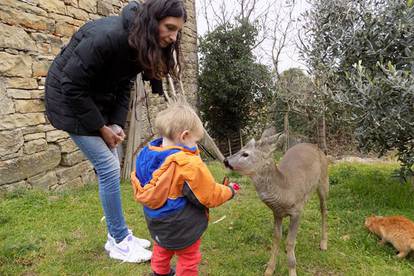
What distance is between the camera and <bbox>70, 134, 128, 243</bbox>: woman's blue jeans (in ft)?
9.46

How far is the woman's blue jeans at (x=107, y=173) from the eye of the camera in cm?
288

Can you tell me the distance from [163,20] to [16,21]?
3.09 m

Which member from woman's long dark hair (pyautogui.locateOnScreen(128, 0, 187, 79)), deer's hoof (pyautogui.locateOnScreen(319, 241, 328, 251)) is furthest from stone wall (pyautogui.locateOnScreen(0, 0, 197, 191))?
deer's hoof (pyautogui.locateOnScreen(319, 241, 328, 251))

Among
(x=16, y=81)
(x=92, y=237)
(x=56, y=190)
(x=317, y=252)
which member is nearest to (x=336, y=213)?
(x=317, y=252)

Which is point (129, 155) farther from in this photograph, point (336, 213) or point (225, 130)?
point (225, 130)

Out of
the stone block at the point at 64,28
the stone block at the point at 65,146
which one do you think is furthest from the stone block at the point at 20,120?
the stone block at the point at 64,28

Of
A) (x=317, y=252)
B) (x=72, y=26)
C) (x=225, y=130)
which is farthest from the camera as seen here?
(x=225, y=130)

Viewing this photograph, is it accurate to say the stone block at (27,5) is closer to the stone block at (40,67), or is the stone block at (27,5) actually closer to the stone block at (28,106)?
the stone block at (40,67)

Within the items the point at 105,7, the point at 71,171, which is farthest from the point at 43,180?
the point at 105,7

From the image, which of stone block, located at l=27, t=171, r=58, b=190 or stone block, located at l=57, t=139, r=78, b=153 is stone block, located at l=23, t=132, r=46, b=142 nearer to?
stone block, located at l=57, t=139, r=78, b=153

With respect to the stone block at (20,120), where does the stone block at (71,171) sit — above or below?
below

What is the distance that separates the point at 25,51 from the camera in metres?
4.73

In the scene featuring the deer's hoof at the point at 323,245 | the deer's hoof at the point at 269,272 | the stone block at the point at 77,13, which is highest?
the stone block at the point at 77,13

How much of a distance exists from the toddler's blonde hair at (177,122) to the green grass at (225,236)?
1.46 metres
